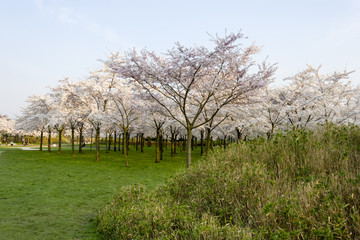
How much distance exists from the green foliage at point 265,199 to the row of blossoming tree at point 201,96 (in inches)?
65.7

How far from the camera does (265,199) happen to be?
4863 mm

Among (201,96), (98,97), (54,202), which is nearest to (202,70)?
(201,96)

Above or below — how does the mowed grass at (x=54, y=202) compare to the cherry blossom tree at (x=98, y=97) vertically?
below

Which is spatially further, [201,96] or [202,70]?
[201,96]

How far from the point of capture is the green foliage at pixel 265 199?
3848 millimetres

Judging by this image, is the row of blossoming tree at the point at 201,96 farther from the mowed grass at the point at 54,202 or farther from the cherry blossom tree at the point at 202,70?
the mowed grass at the point at 54,202

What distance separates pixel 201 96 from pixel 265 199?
486 inches

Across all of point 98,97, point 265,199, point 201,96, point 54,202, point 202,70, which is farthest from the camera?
point 98,97

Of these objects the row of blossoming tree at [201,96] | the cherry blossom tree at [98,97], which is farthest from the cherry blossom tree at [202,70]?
the cherry blossom tree at [98,97]

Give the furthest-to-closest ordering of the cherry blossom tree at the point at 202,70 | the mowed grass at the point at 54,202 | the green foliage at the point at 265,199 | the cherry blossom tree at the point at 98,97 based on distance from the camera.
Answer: the cherry blossom tree at the point at 98,97 → the cherry blossom tree at the point at 202,70 → the mowed grass at the point at 54,202 → the green foliage at the point at 265,199

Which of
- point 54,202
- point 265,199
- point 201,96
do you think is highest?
point 201,96

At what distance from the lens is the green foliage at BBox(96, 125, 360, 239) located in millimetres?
3848

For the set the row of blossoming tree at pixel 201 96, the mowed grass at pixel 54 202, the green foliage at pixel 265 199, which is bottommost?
the mowed grass at pixel 54 202

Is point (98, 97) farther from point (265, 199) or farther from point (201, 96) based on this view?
point (265, 199)
